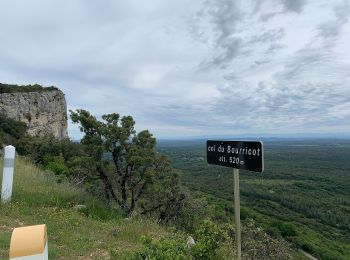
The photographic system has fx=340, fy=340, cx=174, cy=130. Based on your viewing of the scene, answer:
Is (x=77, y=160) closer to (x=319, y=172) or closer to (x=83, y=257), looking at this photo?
(x=83, y=257)

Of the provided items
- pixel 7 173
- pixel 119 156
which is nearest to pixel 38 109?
pixel 119 156

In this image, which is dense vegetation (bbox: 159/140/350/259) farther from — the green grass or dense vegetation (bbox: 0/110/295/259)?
the green grass

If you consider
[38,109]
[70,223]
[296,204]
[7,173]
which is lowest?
[296,204]

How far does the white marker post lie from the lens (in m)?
6.72

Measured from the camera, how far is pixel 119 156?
1312 centimetres

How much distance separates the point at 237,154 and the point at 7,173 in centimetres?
504

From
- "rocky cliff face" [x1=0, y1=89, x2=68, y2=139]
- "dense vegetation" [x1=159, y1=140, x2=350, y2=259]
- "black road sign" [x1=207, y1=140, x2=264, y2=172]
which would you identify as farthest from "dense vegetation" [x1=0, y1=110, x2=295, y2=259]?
"dense vegetation" [x1=159, y1=140, x2=350, y2=259]

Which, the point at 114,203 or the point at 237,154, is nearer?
the point at 237,154

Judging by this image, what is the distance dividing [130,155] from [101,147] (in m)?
1.15

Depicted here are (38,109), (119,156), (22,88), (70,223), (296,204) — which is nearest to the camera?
(70,223)

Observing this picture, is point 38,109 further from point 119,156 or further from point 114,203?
point 114,203

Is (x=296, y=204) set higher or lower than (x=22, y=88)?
lower

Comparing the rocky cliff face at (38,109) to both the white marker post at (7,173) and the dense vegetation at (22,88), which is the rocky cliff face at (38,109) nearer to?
the dense vegetation at (22,88)

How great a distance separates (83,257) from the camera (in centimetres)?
481
